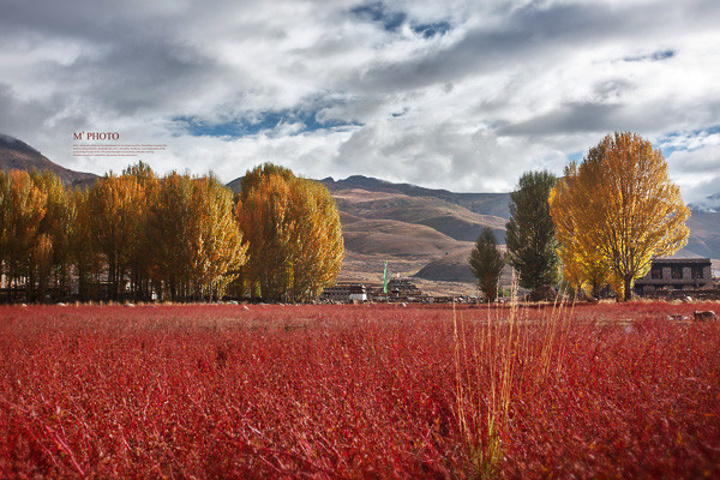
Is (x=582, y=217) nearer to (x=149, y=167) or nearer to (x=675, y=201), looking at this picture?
(x=675, y=201)

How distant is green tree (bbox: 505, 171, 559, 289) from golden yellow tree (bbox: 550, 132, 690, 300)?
868 cm

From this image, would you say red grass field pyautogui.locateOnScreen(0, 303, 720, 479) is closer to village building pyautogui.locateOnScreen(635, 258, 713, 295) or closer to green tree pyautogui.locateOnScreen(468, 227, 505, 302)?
green tree pyautogui.locateOnScreen(468, 227, 505, 302)

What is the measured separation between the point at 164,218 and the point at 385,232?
572 ft

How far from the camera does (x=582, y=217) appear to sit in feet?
77.9

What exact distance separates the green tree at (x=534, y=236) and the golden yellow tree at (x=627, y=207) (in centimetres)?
868

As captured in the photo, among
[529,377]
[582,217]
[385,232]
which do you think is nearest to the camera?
[529,377]

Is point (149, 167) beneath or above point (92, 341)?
above

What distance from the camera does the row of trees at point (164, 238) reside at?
2561 centimetres

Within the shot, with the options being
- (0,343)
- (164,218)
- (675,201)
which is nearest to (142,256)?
(164,218)

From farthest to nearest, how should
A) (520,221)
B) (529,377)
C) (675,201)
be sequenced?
(520,221)
(675,201)
(529,377)

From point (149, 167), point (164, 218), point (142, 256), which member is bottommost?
point (142, 256)

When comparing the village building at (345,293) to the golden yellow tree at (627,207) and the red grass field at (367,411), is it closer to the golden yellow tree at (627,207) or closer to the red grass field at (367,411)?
the golden yellow tree at (627,207)

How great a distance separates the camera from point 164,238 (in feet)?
84.1

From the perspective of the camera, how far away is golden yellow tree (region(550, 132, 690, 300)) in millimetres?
22250
